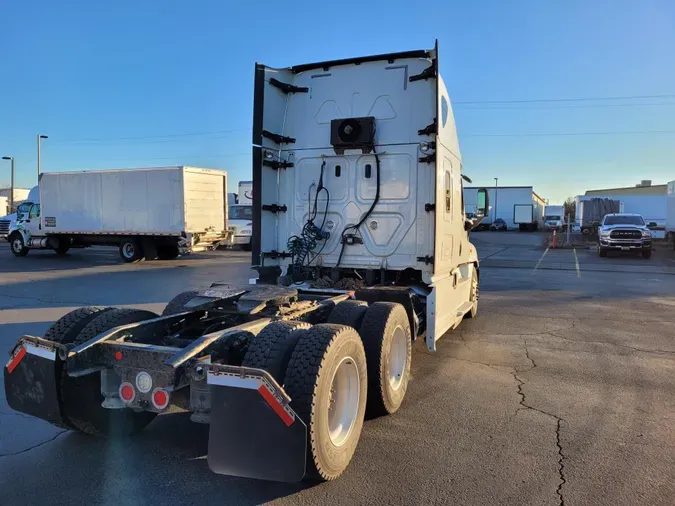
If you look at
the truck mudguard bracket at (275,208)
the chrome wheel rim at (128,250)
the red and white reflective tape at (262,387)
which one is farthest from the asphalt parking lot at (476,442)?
the chrome wheel rim at (128,250)

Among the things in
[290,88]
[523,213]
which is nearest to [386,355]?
[290,88]

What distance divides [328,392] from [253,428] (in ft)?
1.91

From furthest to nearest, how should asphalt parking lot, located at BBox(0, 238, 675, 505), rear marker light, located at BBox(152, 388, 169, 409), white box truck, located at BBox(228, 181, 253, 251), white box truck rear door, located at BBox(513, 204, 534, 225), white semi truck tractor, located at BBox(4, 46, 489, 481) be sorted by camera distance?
white box truck rear door, located at BBox(513, 204, 534, 225)
white box truck, located at BBox(228, 181, 253, 251)
asphalt parking lot, located at BBox(0, 238, 675, 505)
rear marker light, located at BBox(152, 388, 169, 409)
white semi truck tractor, located at BBox(4, 46, 489, 481)

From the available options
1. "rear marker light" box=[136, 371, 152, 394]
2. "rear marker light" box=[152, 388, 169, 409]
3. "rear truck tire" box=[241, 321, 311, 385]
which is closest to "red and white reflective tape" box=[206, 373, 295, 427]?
"rear truck tire" box=[241, 321, 311, 385]

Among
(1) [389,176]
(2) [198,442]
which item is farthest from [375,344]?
(1) [389,176]

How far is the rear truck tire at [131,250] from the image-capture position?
68.6 feet

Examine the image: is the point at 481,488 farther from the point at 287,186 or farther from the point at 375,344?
the point at 287,186

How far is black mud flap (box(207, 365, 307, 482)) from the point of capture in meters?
2.87

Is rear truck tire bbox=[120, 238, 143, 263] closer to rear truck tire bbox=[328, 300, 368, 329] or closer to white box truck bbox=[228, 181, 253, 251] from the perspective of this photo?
white box truck bbox=[228, 181, 253, 251]

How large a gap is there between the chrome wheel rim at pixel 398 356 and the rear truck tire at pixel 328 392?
39.7 inches

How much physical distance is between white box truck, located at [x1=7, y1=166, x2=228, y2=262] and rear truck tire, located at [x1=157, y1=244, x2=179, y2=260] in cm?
4

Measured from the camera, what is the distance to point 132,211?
2059 centimetres

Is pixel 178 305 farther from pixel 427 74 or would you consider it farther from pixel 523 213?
pixel 523 213

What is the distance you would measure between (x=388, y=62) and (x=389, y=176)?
1400 millimetres
